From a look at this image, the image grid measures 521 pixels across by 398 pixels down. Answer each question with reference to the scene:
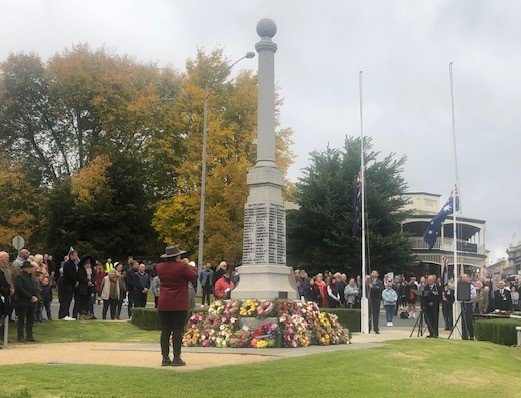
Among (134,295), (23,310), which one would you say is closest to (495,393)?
(23,310)

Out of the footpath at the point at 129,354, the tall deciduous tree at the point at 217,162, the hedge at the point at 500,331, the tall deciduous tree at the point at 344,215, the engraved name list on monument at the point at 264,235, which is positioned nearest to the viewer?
the footpath at the point at 129,354

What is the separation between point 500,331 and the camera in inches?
759

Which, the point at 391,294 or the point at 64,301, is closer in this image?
the point at 64,301

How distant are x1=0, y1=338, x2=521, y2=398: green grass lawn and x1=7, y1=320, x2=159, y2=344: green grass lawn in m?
6.99

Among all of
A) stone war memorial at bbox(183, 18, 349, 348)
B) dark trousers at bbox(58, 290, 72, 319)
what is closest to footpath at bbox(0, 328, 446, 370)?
stone war memorial at bbox(183, 18, 349, 348)

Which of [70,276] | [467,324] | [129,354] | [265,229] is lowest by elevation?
[129,354]

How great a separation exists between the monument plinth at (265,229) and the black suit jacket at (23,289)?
16.3 feet

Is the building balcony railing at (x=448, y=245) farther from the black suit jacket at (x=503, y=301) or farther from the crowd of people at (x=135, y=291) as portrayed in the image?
the black suit jacket at (x=503, y=301)

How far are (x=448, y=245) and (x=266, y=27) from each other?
135 ft

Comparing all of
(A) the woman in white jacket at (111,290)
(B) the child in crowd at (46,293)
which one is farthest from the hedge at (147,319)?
(B) the child in crowd at (46,293)

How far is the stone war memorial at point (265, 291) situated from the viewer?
15359mm

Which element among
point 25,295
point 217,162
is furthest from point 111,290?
point 217,162

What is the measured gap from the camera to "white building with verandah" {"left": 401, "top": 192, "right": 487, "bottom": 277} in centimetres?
5469

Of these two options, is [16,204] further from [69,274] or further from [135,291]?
[69,274]
